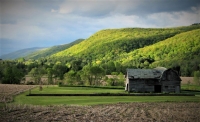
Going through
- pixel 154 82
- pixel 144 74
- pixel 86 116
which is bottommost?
pixel 86 116

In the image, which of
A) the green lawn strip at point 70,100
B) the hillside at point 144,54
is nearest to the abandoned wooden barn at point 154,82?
the green lawn strip at point 70,100

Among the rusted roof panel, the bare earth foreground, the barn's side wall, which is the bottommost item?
the bare earth foreground

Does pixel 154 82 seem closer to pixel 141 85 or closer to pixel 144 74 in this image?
pixel 144 74

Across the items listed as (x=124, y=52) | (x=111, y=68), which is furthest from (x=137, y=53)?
(x=111, y=68)

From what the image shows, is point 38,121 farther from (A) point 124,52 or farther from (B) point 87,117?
(A) point 124,52

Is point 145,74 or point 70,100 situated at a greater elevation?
point 145,74

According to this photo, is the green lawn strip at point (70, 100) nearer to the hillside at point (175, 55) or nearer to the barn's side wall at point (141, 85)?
the barn's side wall at point (141, 85)

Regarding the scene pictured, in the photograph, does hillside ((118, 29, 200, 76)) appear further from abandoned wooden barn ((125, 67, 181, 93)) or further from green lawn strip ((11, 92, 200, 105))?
green lawn strip ((11, 92, 200, 105))

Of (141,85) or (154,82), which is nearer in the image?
(141,85)

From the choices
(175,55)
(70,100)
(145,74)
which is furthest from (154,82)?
(175,55)

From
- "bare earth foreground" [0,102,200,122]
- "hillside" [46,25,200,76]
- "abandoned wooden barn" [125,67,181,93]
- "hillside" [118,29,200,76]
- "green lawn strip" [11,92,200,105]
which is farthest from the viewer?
"hillside" [46,25,200,76]

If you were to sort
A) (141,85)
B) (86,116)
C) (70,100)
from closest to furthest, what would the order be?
1. (86,116)
2. (70,100)
3. (141,85)

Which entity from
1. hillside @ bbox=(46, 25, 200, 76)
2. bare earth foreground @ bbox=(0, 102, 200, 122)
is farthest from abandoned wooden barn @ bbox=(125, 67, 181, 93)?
hillside @ bbox=(46, 25, 200, 76)

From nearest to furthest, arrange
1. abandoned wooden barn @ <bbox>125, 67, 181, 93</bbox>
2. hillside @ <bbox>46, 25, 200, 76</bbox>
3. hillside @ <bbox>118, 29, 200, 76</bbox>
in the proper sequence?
1. abandoned wooden barn @ <bbox>125, 67, 181, 93</bbox>
2. hillside @ <bbox>118, 29, 200, 76</bbox>
3. hillside @ <bbox>46, 25, 200, 76</bbox>
